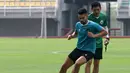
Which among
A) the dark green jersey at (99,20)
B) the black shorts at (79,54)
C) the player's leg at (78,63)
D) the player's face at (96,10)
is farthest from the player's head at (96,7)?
the player's leg at (78,63)

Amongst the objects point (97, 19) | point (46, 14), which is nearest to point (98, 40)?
point (97, 19)

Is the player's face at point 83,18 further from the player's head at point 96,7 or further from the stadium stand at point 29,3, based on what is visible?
the stadium stand at point 29,3

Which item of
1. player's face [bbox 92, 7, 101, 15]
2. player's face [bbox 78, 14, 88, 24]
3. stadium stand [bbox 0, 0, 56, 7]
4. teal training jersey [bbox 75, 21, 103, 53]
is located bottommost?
teal training jersey [bbox 75, 21, 103, 53]

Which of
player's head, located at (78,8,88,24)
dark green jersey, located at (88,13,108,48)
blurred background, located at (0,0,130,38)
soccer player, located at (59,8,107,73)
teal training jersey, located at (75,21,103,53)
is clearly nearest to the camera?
player's head, located at (78,8,88,24)

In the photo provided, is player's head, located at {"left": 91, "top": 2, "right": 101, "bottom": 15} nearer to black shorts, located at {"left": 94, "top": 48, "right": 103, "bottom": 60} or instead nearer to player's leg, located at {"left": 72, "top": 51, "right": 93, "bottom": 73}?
black shorts, located at {"left": 94, "top": 48, "right": 103, "bottom": 60}

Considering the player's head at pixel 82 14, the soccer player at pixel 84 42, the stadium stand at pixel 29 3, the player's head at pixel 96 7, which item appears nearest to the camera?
the player's head at pixel 82 14

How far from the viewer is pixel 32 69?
53.0 ft

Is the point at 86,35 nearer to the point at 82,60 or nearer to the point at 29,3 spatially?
the point at 82,60

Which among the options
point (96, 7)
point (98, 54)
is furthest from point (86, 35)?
point (98, 54)

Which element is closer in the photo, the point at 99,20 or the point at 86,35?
the point at 86,35

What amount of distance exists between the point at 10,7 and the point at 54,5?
16.4 feet

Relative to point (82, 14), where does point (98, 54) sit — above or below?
below

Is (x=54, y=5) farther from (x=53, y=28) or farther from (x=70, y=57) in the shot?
(x=70, y=57)

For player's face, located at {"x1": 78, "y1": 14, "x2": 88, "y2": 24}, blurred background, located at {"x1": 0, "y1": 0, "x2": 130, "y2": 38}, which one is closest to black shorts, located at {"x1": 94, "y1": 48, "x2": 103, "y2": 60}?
player's face, located at {"x1": 78, "y1": 14, "x2": 88, "y2": 24}
